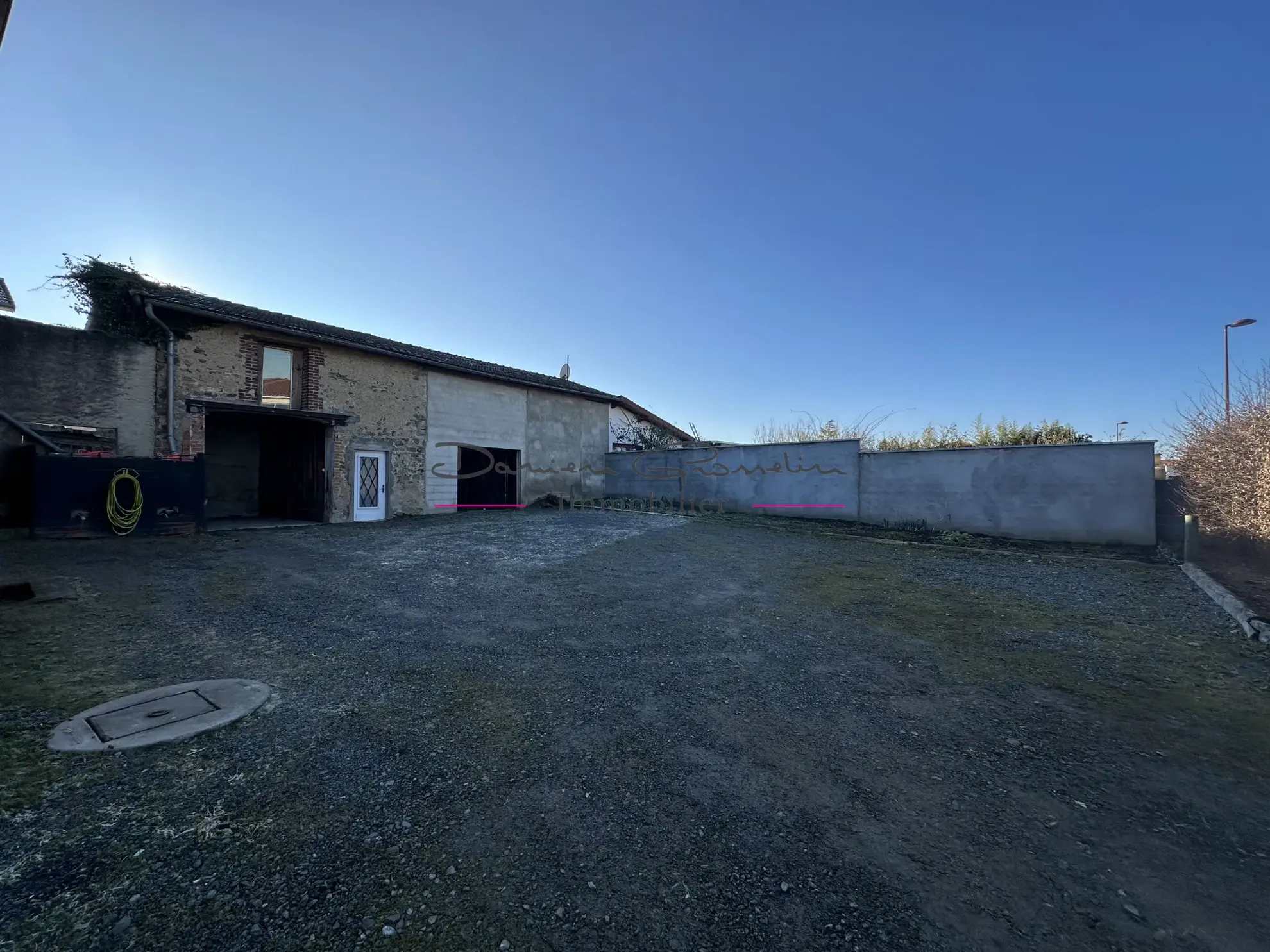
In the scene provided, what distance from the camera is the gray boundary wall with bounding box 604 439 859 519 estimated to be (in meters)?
13.2

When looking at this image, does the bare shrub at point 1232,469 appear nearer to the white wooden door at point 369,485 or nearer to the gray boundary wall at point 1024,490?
the gray boundary wall at point 1024,490

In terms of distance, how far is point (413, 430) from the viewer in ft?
44.4

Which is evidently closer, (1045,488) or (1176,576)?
(1176,576)

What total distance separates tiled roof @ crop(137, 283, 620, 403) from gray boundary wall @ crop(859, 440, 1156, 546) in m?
9.93

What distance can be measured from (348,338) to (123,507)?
5.90 metres

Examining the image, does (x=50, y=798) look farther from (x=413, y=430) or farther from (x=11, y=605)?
(x=413, y=430)

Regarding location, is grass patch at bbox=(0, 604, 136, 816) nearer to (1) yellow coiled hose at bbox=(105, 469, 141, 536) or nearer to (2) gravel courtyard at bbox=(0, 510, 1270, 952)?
(2) gravel courtyard at bbox=(0, 510, 1270, 952)

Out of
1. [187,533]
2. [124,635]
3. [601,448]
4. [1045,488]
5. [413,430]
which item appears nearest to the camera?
[124,635]

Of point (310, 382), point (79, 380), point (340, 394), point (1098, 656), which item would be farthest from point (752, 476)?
point (79, 380)

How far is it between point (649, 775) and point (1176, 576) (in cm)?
901

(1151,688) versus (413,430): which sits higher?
(413,430)

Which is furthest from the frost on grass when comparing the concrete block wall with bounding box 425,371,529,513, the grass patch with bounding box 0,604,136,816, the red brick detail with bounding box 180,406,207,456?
the concrete block wall with bounding box 425,371,529,513

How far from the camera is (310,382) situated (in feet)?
38.2

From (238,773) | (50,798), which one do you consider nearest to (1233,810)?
(238,773)
